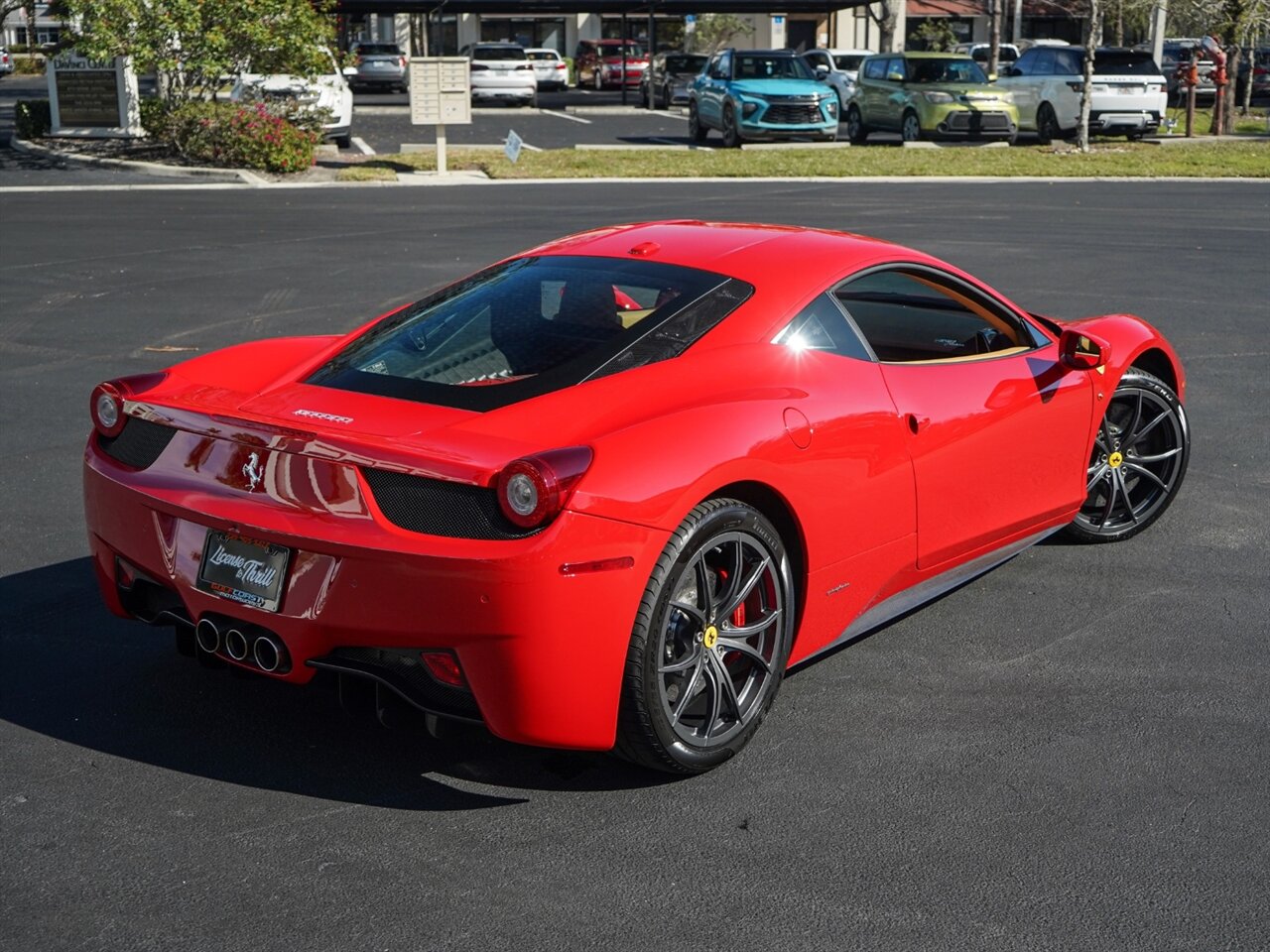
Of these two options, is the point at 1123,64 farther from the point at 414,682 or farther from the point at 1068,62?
the point at 414,682

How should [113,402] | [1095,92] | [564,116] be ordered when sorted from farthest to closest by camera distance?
[564,116], [1095,92], [113,402]

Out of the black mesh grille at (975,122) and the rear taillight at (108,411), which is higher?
the black mesh grille at (975,122)

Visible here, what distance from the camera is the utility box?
2364cm

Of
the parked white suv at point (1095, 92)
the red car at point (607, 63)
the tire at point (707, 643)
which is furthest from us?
the red car at point (607, 63)

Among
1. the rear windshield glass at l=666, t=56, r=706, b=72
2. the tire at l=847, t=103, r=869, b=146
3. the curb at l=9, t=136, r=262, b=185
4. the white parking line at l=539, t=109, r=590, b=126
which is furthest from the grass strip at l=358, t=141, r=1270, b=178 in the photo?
the rear windshield glass at l=666, t=56, r=706, b=72

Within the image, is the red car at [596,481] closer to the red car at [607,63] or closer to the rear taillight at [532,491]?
the rear taillight at [532,491]

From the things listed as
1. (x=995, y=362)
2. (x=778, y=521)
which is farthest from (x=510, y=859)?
(x=995, y=362)

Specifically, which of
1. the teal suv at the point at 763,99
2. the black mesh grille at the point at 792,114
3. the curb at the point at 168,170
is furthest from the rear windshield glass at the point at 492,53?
the curb at the point at 168,170

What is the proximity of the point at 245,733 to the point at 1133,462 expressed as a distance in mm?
3908

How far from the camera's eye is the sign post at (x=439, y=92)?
23641 millimetres

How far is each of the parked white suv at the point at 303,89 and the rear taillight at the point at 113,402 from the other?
21.5 metres

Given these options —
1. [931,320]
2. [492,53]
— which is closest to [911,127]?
[492,53]

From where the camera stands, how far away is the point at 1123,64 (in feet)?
99.6

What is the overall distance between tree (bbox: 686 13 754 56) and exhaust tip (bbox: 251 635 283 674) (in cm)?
6225
